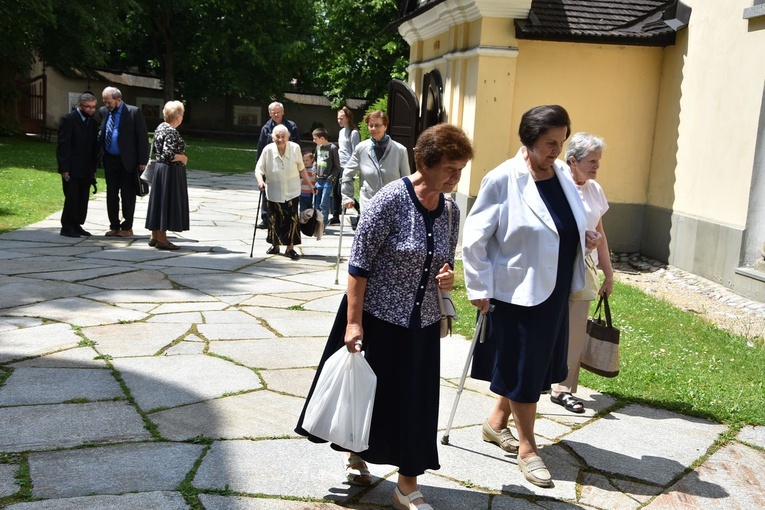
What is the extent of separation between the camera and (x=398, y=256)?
144 inches

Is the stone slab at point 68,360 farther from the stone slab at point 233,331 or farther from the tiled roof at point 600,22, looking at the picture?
the tiled roof at point 600,22

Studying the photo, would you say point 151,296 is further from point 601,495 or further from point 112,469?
point 601,495

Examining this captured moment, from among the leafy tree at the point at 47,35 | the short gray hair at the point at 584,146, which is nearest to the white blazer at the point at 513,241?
the short gray hair at the point at 584,146

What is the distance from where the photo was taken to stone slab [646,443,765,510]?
160 inches

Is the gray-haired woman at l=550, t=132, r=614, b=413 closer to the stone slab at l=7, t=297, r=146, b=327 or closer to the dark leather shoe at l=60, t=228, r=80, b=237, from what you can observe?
the stone slab at l=7, t=297, r=146, b=327

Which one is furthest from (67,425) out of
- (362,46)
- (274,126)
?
(362,46)

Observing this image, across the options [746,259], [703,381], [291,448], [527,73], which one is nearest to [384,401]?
[291,448]

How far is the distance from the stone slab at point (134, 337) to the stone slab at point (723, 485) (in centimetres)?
363

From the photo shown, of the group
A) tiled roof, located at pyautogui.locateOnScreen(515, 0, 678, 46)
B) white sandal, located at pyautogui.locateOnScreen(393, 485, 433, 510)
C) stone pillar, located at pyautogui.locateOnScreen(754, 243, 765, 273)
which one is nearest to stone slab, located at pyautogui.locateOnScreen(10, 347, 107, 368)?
white sandal, located at pyautogui.locateOnScreen(393, 485, 433, 510)

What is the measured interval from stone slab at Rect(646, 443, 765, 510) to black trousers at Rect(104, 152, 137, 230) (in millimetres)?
8478

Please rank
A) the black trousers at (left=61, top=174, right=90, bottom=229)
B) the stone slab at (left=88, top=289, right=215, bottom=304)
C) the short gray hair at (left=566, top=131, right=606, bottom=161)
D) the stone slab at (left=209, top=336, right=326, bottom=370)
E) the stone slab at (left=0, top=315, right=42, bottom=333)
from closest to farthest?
the short gray hair at (left=566, top=131, right=606, bottom=161) → the stone slab at (left=209, top=336, right=326, bottom=370) → the stone slab at (left=0, top=315, right=42, bottom=333) → the stone slab at (left=88, top=289, right=215, bottom=304) → the black trousers at (left=61, top=174, right=90, bottom=229)

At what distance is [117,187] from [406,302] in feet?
27.5

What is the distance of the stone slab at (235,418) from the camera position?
4.51 metres

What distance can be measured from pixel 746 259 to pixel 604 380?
14.4 ft
